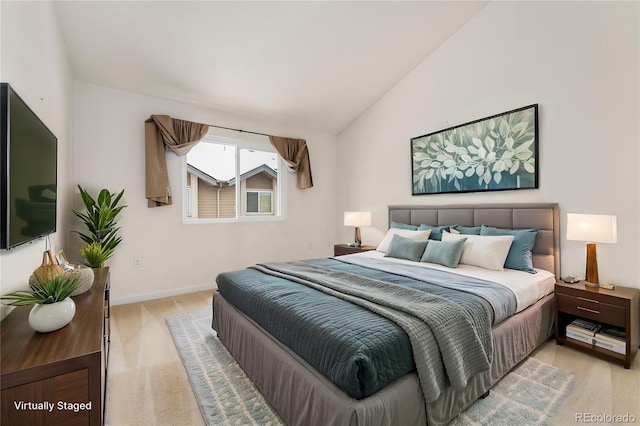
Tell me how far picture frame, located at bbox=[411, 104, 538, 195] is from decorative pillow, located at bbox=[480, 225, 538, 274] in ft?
1.64

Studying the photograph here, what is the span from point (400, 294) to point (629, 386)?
1.58 meters

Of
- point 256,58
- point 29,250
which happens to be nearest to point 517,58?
point 256,58

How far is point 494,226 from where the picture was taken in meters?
3.11

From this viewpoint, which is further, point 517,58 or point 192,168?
point 192,168

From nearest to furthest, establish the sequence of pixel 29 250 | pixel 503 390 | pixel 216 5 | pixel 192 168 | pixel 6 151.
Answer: pixel 6 151, pixel 29 250, pixel 503 390, pixel 216 5, pixel 192 168

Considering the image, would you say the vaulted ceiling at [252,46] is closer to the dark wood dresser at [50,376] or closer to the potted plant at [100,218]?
the potted plant at [100,218]

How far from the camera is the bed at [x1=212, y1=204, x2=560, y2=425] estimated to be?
1230 mm

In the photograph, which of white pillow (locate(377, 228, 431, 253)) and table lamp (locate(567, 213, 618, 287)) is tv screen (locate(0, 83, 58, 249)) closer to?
white pillow (locate(377, 228, 431, 253))

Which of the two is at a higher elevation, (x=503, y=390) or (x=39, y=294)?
(x=39, y=294)

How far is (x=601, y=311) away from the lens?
214 cm

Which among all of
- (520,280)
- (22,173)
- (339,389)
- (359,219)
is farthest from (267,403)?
(359,219)

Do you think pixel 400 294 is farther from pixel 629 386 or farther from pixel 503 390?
pixel 629 386

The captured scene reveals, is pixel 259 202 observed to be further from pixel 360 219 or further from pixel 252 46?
pixel 252 46

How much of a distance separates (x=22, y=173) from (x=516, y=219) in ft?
12.3
